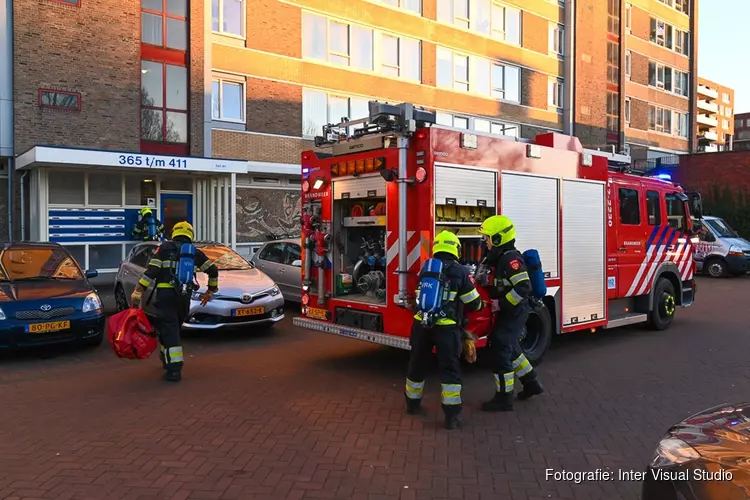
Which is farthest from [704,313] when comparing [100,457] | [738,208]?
[738,208]

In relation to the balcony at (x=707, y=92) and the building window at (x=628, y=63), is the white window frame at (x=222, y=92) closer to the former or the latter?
the building window at (x=628, y=63)

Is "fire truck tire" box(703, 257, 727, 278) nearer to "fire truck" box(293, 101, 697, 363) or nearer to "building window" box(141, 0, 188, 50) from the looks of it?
"fire truck" box(293, 101, 697, 363)

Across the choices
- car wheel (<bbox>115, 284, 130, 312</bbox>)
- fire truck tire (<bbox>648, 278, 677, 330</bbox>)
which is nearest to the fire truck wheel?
fire truck tire (<bbox>648, 278, 677, 330</bbox>)

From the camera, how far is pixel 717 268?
64.1 ft

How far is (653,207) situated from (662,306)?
1.66 metres

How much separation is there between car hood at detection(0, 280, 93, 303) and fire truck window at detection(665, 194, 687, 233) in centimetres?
913

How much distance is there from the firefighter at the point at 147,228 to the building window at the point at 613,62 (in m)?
27.3

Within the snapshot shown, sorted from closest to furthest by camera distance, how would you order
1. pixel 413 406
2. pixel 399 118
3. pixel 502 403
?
pixel 413 406
pixel 502 403
pixel 399 118

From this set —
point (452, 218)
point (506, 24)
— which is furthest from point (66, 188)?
point (506, 24)

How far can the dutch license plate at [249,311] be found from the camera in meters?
8.75

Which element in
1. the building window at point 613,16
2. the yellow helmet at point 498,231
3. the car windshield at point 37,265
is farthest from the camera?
the building window at point 613,16

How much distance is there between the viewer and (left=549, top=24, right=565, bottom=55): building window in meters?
30.2

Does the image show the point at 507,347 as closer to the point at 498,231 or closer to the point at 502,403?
the point at 502,403

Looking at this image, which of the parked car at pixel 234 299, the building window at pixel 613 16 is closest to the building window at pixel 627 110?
the building window at pixel 613 16
